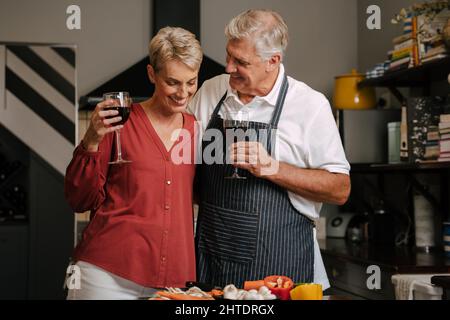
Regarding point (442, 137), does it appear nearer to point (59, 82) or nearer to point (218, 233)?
point (218, 233)

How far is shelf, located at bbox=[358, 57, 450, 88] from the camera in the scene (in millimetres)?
3665

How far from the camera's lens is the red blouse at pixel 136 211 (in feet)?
6.61

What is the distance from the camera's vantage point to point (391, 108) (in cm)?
480

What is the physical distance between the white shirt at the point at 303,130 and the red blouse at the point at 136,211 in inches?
13.0

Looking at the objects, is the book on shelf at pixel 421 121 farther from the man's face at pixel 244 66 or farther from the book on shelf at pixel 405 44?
the man's face at pixel 244 66

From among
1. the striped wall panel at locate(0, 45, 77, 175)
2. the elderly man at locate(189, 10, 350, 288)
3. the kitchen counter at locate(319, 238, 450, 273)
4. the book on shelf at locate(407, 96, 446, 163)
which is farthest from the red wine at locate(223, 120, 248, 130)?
the striped wall panel at locate(0, 45, 77, 175)

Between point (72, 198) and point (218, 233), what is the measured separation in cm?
47

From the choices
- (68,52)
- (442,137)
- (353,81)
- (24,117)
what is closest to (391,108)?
(353,81)

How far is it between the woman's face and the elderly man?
22 cm

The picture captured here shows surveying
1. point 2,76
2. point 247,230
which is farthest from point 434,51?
point 2,76

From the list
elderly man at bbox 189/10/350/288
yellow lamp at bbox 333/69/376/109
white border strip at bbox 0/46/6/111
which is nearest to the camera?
elderly man at bbox 189/10/350/288

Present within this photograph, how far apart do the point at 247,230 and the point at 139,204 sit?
14.7 inches

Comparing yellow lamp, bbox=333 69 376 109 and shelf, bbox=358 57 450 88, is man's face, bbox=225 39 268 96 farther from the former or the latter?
yellow lamp, bbox=333 69 376 109

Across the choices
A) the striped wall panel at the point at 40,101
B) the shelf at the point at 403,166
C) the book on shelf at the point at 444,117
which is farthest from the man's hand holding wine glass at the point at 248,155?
the striped wall panel at the point at 40,101
